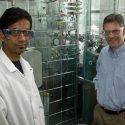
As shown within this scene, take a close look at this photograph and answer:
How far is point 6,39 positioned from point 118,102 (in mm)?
1276

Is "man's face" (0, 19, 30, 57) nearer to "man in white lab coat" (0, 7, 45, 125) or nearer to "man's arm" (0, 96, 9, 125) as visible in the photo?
"man in white lab coat" (0, 7, 45, 125)

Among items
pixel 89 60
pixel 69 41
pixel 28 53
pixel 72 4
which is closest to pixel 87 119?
pixel 89 60

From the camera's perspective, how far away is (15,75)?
1687mm

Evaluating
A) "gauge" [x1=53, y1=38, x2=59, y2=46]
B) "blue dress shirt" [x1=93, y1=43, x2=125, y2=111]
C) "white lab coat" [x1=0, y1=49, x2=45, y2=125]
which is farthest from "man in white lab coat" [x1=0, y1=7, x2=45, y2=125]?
"gauge" [x1=53, y1=38, x2=59, y2=46]

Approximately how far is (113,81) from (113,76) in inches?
2.0

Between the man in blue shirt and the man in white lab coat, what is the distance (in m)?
0.95

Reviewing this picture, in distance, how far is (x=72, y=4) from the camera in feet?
12.2

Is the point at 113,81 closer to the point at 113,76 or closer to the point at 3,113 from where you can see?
the point at 113,76

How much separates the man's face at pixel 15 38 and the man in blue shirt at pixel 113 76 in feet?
3.27

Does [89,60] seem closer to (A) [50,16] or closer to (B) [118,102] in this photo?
(A) [50,16]

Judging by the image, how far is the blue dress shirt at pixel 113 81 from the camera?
7.91 feet

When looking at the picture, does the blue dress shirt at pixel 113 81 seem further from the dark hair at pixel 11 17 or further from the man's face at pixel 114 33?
the dark hair at pixel 11 17

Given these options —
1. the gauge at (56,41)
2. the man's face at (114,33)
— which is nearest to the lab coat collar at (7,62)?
the man's face at (114,33)

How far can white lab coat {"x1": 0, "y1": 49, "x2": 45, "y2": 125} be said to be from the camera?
1585 millimetres
